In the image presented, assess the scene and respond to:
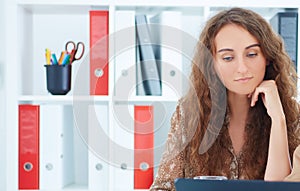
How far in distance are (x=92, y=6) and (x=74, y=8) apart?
70 mm

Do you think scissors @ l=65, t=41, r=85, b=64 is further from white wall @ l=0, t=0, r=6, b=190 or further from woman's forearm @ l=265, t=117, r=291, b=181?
woman's forearm @ l=265, t=117, r=291, b=181

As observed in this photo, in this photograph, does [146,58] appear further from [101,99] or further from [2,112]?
[2,112]

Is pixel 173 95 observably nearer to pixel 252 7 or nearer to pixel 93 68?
pixel 93 68

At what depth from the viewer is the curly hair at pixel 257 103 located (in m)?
1.72

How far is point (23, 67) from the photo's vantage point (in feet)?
6.89

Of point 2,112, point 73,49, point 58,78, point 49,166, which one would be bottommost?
point 49,166

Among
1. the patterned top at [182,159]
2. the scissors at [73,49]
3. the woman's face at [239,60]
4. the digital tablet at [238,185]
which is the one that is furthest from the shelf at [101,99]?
the digital tablet at [238,185]

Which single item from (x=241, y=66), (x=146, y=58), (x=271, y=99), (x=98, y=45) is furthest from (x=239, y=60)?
(x=98, y=45)

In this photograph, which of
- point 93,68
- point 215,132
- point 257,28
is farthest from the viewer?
point 93,68

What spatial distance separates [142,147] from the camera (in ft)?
6.56

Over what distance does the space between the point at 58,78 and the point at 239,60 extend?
0.73 m

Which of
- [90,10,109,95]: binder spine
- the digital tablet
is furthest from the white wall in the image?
the digital tablet

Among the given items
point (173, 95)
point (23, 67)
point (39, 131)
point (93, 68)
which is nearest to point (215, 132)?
point (173, 95)

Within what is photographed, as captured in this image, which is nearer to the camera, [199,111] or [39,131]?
[199,111]
